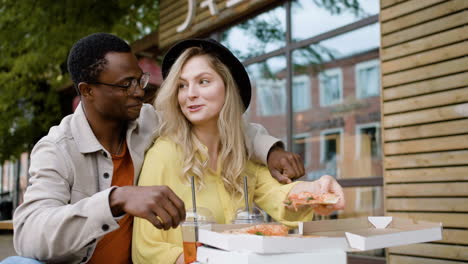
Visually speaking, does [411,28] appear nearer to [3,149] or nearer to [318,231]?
[318,231]

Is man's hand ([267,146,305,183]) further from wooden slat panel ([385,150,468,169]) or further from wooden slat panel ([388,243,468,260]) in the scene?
wooden slat panel ([388,243,468,260])

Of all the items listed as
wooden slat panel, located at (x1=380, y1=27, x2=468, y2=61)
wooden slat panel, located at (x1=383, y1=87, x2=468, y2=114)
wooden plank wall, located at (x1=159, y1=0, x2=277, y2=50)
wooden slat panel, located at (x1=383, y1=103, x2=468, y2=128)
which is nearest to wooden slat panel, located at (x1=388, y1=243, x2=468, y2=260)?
wooden slat panel, located at (x1=383, y1=103, x2=468, y2=128)

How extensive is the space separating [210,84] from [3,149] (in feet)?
29.9

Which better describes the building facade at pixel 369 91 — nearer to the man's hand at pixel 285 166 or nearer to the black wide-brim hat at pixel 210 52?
the man's hand at pixel 285 166

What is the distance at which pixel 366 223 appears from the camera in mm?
1713

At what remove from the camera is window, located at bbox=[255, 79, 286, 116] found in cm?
710

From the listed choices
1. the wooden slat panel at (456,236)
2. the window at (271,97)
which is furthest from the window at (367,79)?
the wooden slat panel at (456,236)

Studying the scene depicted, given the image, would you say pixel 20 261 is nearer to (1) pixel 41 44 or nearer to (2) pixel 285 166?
(2) pixel 285 166

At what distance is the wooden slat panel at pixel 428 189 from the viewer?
375cm

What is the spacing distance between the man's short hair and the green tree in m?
6.02

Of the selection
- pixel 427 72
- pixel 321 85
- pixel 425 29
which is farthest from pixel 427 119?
pixel 321 85

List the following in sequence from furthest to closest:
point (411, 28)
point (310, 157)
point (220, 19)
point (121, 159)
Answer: point (310, 157)
point (220, 19)
point (411, 28)
point (121, 159)

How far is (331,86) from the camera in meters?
7.27

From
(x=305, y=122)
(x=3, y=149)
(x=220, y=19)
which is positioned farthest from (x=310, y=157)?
(x=3, y=149)
